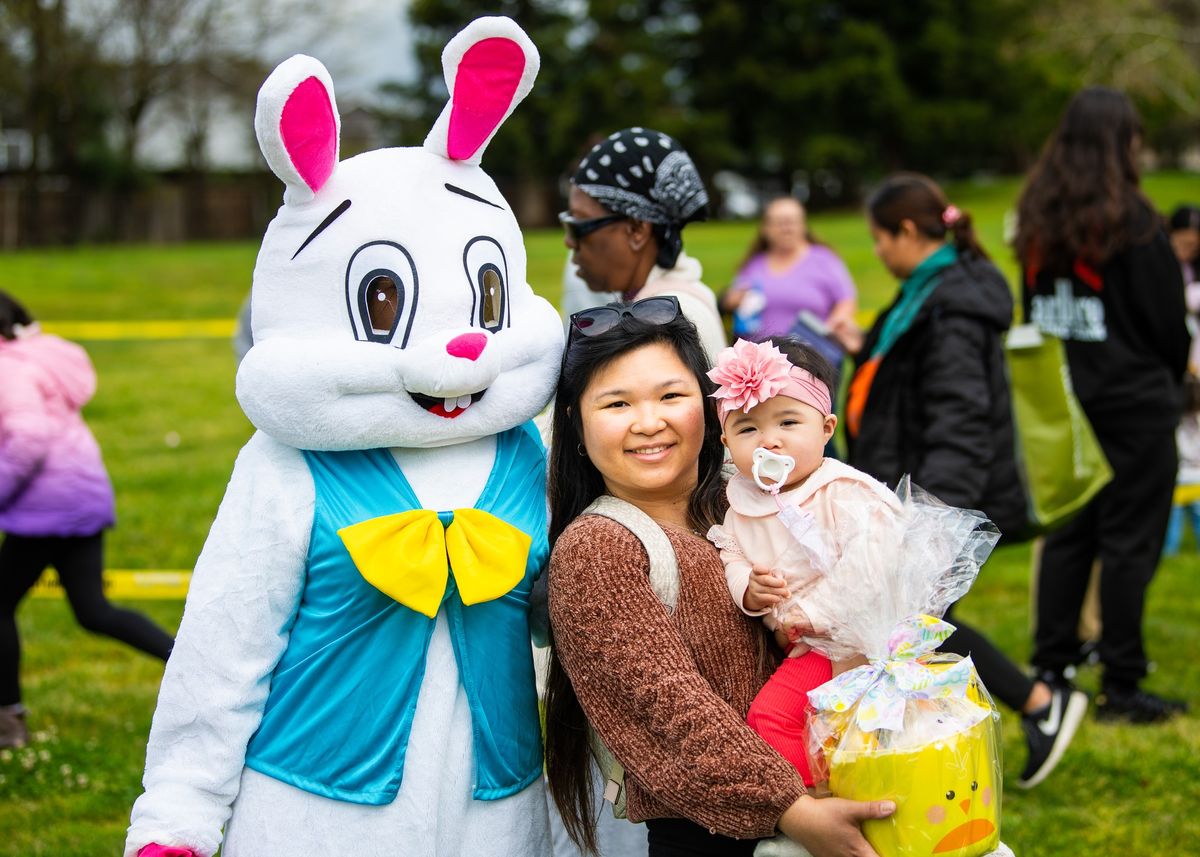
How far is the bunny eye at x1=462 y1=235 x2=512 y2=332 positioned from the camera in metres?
2.63

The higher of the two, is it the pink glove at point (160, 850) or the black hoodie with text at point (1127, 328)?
the black hoodie with text at point (1127, 328)

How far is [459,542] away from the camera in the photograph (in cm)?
251

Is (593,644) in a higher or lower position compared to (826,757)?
higher

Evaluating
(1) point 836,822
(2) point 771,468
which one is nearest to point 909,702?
(1) point 836,822

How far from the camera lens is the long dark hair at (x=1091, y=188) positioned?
5230 mm

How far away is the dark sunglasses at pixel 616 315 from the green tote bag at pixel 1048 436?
241 centimetres

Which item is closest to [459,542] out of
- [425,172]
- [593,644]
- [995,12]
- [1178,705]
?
[593,644]

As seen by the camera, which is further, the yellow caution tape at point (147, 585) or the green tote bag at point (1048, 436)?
the yellow caution tape at point (147, 585)

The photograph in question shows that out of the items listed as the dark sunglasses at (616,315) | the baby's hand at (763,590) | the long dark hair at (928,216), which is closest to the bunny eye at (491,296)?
the dark sunglasses at (616,315)

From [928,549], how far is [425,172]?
1155 mm

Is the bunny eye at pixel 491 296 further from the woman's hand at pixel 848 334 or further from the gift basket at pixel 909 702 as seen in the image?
the woman's hand at pixel 848 334

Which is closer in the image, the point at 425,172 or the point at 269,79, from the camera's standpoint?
the point at 269,79

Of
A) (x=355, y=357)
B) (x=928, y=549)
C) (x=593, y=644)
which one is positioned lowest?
(x=593, y=644)

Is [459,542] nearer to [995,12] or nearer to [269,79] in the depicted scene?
[269,79]
